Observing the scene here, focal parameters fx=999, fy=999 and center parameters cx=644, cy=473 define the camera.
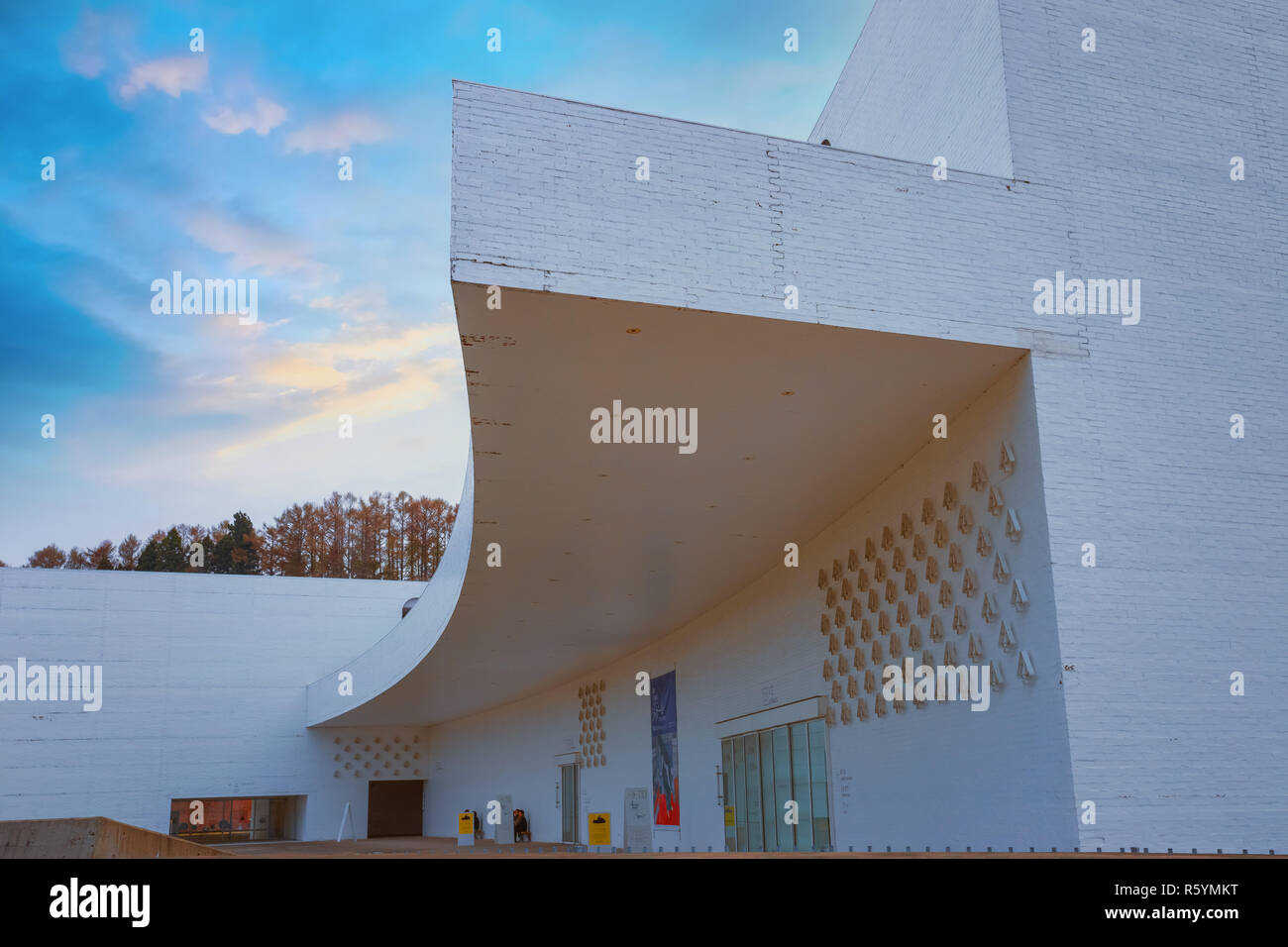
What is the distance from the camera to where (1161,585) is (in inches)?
292

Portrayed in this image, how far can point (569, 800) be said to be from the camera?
21.2 meters

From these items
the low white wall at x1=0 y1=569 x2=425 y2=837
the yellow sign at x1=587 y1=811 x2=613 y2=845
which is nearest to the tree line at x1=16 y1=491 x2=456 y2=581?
the low white wall at x1=0 y1=569 x2=425 y2=837

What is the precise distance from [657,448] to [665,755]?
30.0 feet

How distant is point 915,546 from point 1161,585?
2240 millimetres

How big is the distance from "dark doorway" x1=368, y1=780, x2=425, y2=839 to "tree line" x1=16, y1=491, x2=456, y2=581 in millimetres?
15405

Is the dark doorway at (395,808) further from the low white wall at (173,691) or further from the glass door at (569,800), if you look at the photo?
the glass door at (569,800)

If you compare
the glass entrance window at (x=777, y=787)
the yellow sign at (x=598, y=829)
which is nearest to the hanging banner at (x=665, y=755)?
the glass entrance window at (x=777, y=787)

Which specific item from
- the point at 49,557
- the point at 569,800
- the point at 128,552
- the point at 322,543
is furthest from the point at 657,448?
the point at 128,552

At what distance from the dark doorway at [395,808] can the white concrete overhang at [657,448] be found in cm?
2131

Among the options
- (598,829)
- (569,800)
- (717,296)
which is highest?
(717,296)

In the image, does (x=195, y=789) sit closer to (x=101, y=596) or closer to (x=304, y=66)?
(x=101, y=596)

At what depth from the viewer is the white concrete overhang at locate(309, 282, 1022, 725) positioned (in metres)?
7.05

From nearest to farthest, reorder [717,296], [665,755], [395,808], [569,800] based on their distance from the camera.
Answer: [717,296] < [665,755] < [569,800] < [395,808]

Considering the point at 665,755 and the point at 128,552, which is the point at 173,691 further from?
the point at 128,552
